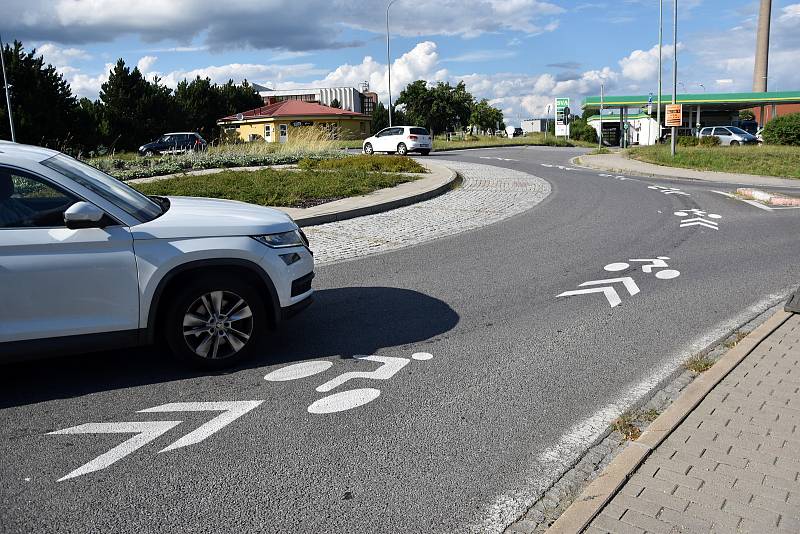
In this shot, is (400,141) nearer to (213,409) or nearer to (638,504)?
(213,409)

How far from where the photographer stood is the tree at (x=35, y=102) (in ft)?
132

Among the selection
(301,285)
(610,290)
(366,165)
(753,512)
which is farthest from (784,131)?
(753,512)

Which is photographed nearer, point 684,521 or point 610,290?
point 684,521

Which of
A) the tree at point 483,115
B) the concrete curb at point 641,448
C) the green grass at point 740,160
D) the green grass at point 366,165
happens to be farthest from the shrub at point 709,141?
the tree at point 483,115

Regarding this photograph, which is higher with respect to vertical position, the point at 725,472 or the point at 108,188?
the point at 108,188

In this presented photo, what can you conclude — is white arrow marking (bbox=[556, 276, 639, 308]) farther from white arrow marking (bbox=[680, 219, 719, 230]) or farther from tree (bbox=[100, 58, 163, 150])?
tree (bbox=[100, 58, 163, 150])

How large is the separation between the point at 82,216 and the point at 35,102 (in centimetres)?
4178

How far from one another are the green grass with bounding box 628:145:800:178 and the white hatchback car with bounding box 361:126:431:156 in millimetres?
11383

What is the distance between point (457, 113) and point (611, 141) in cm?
1546

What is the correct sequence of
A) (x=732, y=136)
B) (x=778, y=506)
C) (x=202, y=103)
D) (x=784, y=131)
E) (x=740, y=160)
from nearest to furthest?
(x=778, y=506) → (x=740, y=160) → (x=784, y=131) → (x=732, y=136) → (x=202, y=103)

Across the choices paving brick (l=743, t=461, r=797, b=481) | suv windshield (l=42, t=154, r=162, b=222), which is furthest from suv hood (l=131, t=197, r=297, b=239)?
paving brick (l=743, t=461, r=797, b=481)

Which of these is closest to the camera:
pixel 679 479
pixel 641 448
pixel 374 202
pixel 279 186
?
pixel 679 479

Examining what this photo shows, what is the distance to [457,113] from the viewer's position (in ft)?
226

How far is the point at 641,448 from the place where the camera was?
393 cm
